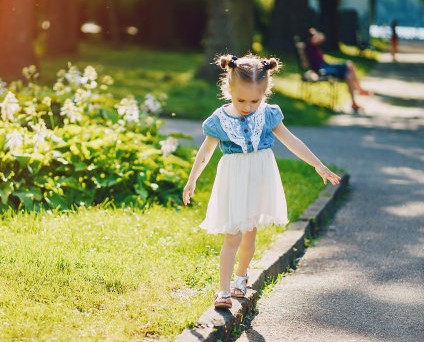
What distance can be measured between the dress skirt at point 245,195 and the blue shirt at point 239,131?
5 centimetres

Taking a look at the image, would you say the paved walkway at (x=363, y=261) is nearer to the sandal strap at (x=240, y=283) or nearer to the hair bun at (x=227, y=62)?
the sandal strap at (x=240, y=283)

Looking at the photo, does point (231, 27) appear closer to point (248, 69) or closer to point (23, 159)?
point (23, 159)

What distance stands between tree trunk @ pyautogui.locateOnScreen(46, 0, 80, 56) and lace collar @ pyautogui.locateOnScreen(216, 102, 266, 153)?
2478 cm

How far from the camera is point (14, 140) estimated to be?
7750 millimetres

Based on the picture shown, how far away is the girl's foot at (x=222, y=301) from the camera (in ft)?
17.1

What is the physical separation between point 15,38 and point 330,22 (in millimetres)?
23297

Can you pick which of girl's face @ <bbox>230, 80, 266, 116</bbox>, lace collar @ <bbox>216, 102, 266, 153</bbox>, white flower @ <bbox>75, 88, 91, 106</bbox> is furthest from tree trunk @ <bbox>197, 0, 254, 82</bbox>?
girl's face @ <bbox>230, 80, 266, 116</bbox>

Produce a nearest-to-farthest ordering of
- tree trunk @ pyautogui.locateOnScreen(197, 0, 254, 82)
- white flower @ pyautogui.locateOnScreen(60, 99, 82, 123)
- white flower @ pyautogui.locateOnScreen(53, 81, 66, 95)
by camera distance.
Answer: white flower @ pyautogui.locateOnScreen(60, 99, 82, 123) → white flower @ pyautogui.locateOnScreen(53, 81, 66, 95) → tree trunk @ pyautogui.locateOnScreen(197, 0, 254, 82)

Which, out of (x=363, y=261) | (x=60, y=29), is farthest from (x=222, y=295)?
(x=60, y=29)

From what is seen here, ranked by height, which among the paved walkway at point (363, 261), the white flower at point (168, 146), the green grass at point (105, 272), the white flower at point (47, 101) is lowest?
the paved walkway at point (363, 261)

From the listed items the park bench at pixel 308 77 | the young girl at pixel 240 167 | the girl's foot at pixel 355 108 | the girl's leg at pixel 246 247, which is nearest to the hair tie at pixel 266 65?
the young girl at pixel 240 167

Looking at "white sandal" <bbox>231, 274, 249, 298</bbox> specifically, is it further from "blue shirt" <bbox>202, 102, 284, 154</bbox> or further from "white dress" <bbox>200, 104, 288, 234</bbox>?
"blue shirt" <bbox>202, 102, 284, 154</bbox>

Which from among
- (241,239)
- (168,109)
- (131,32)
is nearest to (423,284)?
(241,239)

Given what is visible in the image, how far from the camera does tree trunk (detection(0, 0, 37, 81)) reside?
1620 cm
